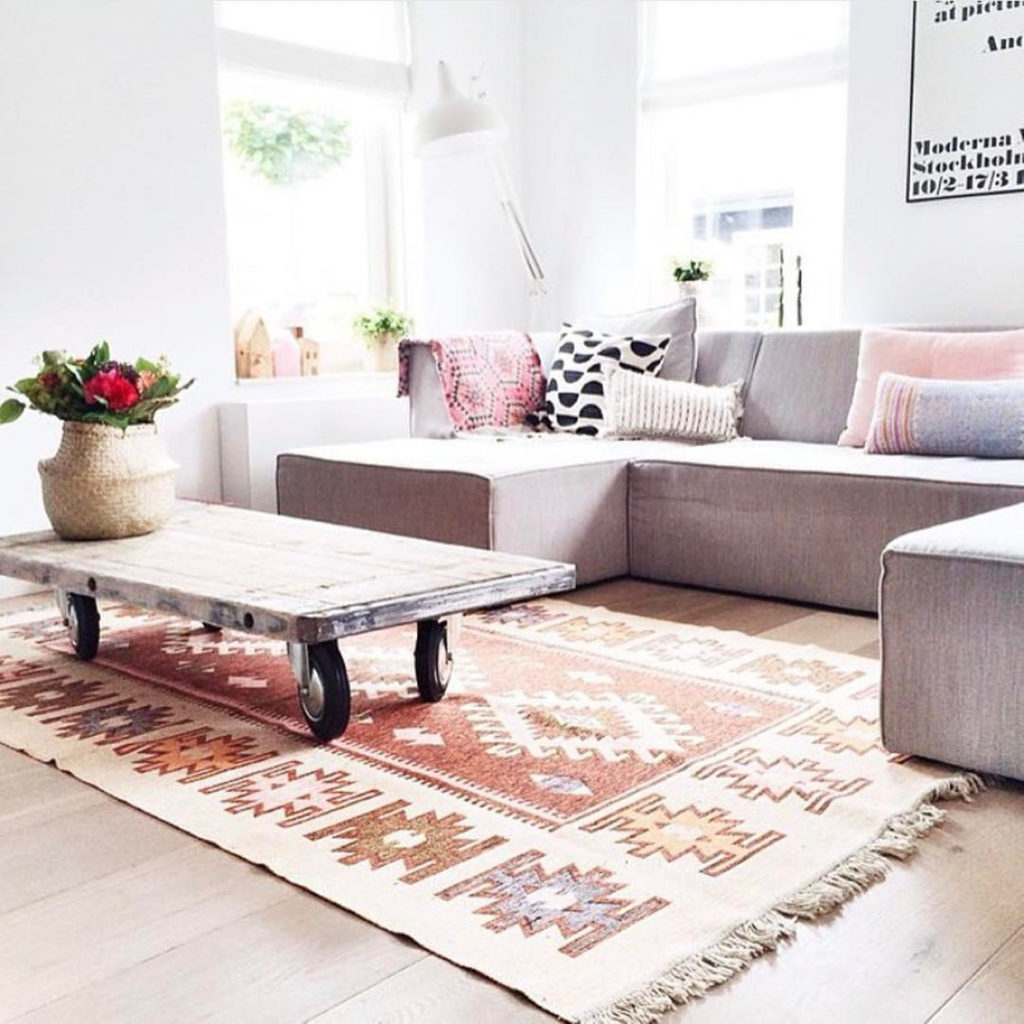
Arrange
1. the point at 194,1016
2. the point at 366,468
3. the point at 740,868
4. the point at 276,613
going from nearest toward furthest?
the point at 194,1016 → the point at 740,868 → the point at 276,613 → the point at 366,468

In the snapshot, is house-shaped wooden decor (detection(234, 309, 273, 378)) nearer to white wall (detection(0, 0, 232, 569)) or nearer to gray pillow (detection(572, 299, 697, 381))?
white wall (detection(0, 0, 232, 569))

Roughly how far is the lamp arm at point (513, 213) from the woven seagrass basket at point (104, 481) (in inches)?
111

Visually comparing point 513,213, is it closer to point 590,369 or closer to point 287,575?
point 590,369

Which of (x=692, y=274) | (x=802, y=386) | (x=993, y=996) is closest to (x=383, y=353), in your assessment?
(x=692, y=274)

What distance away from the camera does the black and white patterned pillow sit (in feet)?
13.7

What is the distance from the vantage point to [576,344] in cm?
431

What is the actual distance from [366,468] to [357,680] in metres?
1.06

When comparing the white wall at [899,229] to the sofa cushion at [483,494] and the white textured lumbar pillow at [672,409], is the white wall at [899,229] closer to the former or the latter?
the white textured lumbar pillow at [672,409]

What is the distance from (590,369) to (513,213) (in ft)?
4.91

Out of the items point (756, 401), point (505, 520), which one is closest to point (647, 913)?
point (505, 520)

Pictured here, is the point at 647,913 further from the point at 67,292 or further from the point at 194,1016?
the point at 67,292

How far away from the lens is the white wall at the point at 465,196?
510cm

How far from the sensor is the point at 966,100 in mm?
4078

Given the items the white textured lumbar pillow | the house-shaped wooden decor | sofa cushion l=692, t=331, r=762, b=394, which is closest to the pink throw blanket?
the white textured lumbar pillow
